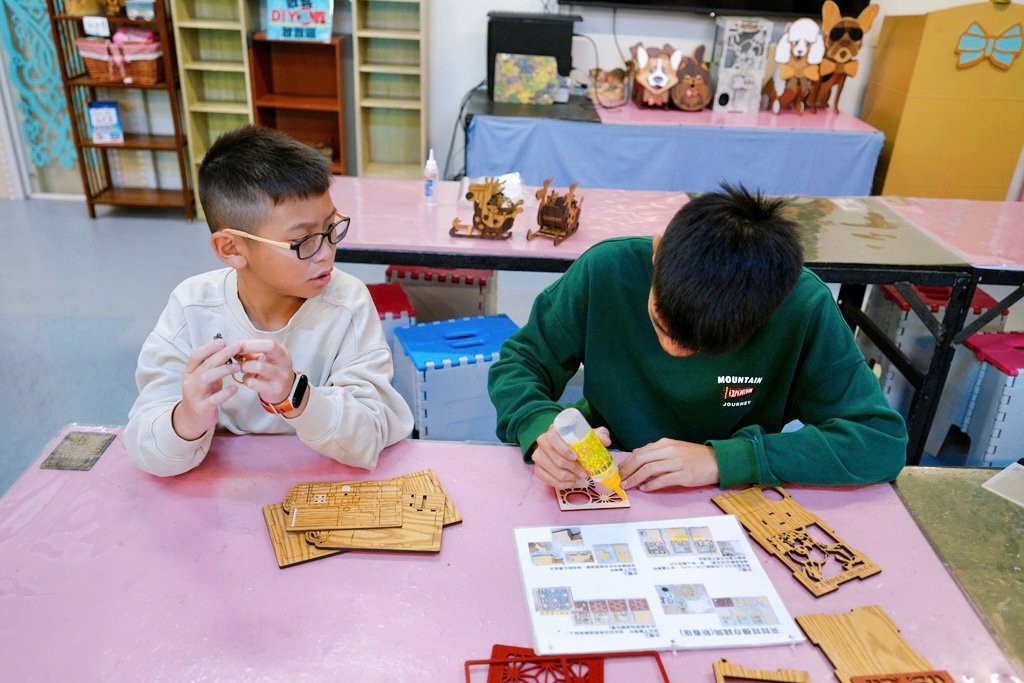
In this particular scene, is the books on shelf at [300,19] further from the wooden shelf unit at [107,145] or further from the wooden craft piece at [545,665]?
the wooden craft piece at [545,665]

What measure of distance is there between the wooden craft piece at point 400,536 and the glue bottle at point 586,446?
0.69ft

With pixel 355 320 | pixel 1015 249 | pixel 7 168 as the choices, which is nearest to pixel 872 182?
pixel 1015 249

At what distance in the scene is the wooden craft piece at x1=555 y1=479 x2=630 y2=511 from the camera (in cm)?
110

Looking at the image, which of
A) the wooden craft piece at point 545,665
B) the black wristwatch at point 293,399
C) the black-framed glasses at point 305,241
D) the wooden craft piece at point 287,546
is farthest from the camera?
the black-framed glasses at point 305,241

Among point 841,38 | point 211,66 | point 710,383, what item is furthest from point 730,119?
point 710,383

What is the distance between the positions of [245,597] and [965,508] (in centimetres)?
104

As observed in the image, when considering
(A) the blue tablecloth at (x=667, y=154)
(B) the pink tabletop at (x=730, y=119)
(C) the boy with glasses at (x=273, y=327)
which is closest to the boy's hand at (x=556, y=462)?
(C) the boy with glasses at (x=273, y=327)

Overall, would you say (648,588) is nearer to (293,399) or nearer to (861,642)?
(861,642)

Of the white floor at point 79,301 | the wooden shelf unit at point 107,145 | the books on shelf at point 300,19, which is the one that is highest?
the books on shelf at point 300,19

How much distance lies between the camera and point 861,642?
89cm

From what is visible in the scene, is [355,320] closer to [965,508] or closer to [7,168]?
[965,508]

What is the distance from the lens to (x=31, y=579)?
0.92 m

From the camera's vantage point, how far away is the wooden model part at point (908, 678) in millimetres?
A: 839

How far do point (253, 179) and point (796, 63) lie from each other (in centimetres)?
363
